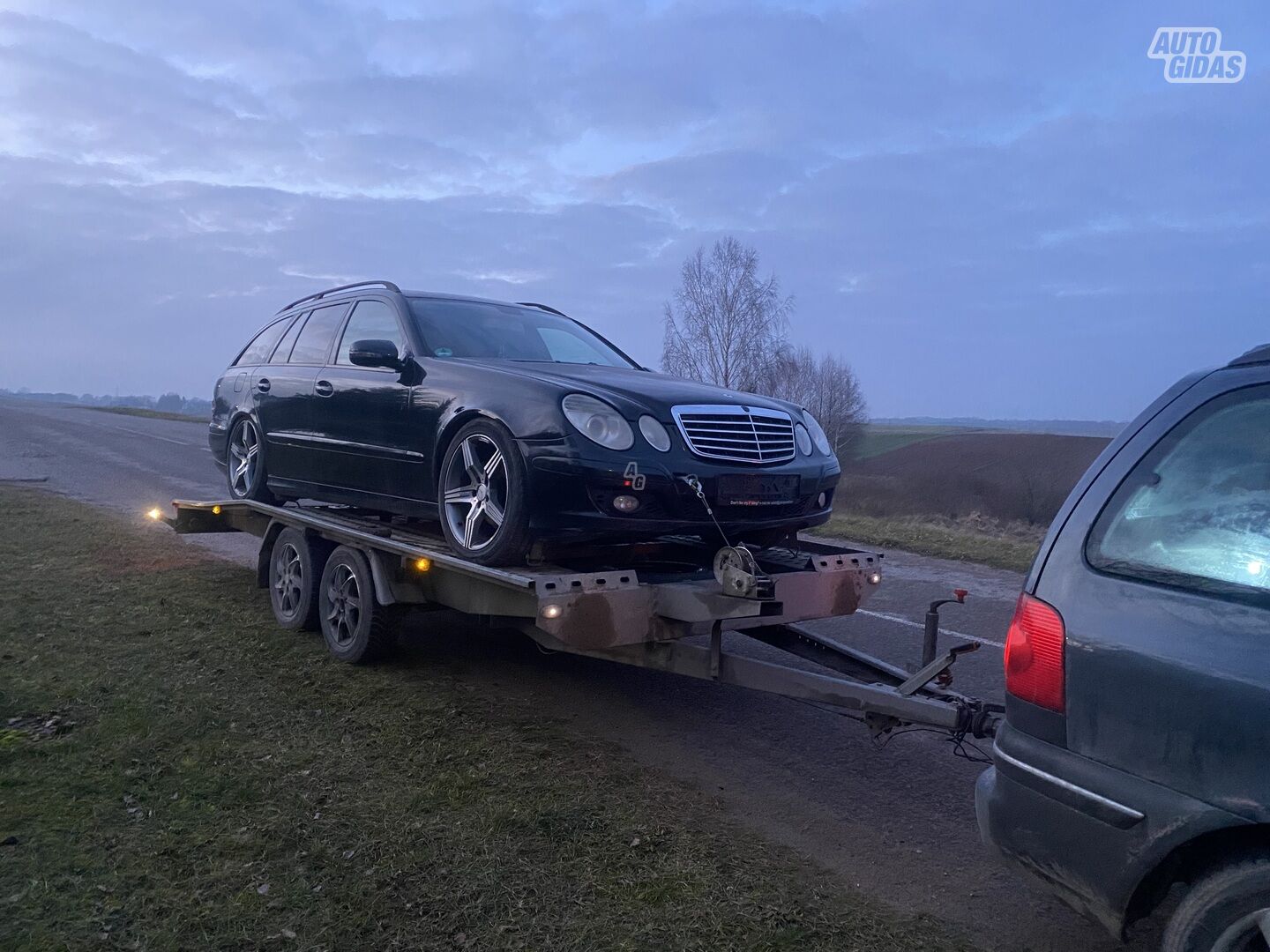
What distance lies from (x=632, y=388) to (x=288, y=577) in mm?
3225

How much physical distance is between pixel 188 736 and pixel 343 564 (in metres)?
1.50

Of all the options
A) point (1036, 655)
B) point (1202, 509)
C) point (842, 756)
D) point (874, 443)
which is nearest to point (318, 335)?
point (842, 756)

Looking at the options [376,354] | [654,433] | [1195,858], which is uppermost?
[376,354]

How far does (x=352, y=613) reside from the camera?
604 centimetres

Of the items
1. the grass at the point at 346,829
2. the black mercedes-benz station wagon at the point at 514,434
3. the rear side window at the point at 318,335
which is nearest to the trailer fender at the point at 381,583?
the black mercedes-benz station wagon at the point at 514,434

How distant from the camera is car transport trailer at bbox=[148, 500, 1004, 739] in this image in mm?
3867

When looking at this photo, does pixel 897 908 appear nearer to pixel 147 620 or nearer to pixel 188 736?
pixel 188 736

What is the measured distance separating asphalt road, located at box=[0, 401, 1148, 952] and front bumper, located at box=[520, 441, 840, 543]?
112 cm

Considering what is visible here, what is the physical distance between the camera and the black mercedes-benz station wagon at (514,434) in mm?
4551

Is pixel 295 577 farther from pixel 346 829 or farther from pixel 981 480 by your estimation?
pixel 981 480

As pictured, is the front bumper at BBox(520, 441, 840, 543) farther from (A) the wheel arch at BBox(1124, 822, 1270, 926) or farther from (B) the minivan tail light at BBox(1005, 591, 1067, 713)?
(A) the wheel arch at BBox(1124, 822, 1270, 926)

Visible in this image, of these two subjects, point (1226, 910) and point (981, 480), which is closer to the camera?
point (1226, 910)

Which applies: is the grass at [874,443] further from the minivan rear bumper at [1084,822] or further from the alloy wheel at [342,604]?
the minivan rear bumper at [1084,822]

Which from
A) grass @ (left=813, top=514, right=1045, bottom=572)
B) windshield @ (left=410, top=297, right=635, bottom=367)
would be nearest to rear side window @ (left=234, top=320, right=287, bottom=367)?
windshield @ (left=410, top=297, right=635, bottom=367)
